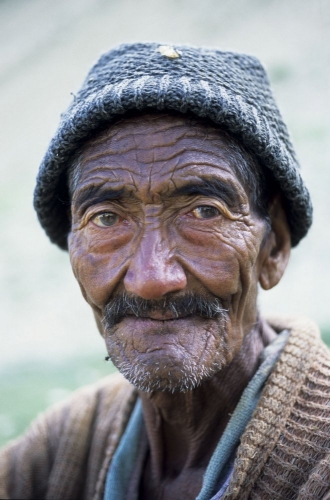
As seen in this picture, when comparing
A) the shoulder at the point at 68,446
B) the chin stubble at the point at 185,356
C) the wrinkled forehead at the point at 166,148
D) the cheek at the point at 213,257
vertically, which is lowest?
the shoulder at the point at 68,446

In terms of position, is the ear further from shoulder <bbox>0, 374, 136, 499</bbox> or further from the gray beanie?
shoulder <bbox>0, 374, 136, 499</bbox>

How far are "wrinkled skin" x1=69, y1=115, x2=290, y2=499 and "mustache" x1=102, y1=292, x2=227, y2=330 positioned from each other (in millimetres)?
21

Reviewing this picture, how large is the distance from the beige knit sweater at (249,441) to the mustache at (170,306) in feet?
1.28

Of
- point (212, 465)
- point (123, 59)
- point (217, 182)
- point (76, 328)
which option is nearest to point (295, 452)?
point (212, 465)

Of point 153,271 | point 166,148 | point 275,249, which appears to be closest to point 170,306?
point 153,271

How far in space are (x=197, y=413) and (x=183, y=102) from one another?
131cm

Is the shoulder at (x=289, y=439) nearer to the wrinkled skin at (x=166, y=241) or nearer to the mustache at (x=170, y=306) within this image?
the wrinkled skin at (x=166, y=241)

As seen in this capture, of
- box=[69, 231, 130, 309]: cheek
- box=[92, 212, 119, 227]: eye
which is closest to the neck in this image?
box=[69, 231, 130, 309]: cheek

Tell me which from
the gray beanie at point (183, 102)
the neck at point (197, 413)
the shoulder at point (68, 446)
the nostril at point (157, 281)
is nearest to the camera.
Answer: the nostril at point (157, 281)

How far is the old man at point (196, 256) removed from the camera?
2.51 m

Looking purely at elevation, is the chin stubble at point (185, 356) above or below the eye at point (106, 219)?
below

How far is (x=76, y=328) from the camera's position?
724 cm

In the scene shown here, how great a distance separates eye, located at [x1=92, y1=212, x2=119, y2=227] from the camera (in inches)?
106

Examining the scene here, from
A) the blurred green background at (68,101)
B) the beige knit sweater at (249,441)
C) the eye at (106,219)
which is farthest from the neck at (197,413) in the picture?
the blurred green background at (68,101)
